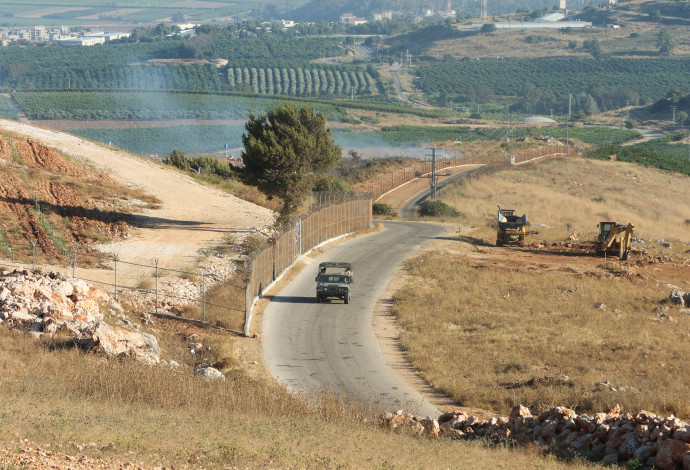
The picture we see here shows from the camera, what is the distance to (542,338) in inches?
1352

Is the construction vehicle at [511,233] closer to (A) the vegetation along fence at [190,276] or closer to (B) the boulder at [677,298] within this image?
(A) the vegetation along fence at [190,276]

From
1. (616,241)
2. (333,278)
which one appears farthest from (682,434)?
(616,241)

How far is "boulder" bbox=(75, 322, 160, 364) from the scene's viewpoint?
26375 millimetres

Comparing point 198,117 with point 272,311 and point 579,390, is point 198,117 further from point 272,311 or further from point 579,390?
point 579,390

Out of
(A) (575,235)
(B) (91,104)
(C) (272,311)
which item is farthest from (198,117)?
(C) (272,311)

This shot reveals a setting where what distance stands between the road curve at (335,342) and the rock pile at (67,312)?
486 centimetres

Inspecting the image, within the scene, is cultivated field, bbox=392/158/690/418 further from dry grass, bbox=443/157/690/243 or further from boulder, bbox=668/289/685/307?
dry grass, bbox=443/157/690/243

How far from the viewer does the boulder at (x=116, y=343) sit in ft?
86.5

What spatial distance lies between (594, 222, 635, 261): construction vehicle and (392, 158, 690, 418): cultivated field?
0.84m

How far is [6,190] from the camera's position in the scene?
5275 cm

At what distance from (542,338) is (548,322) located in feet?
10.3

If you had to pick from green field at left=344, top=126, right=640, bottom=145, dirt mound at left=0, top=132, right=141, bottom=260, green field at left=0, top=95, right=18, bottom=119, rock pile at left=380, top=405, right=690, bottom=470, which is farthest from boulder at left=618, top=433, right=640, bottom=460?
green field at left=0, top=95, right=18, bottom=119

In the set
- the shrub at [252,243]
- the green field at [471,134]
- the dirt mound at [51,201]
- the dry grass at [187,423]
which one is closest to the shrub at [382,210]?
the dirt mound at [51,201]

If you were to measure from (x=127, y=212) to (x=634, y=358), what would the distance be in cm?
3279
